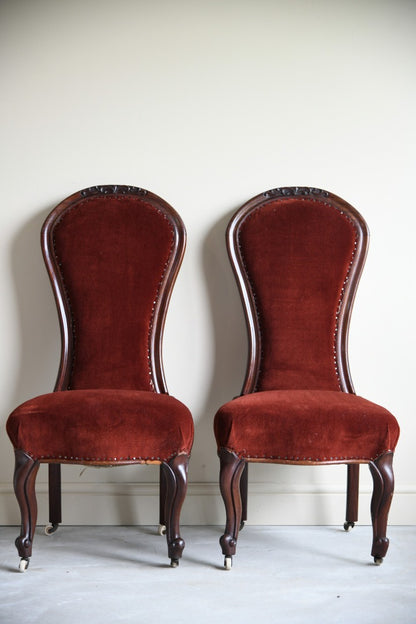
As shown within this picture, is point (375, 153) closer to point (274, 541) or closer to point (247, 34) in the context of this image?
point (247, 34)

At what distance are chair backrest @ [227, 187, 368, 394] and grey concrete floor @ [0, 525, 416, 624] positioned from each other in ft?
1.65

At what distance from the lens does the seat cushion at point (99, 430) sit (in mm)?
1696

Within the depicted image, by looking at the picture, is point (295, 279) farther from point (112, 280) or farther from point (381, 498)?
point (381, 498)

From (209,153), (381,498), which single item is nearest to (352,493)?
(381,498)

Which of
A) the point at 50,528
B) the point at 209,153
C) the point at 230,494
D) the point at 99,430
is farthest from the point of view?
the point at 209,153

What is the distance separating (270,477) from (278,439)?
585 mm

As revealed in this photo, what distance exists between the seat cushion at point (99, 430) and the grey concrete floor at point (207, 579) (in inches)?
12.8

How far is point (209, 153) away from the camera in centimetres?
225

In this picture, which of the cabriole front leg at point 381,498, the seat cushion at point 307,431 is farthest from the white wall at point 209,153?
the seat cushion at point 307,431

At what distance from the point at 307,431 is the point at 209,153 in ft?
3.47

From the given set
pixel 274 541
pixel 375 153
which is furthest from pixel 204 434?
pixel 375 153

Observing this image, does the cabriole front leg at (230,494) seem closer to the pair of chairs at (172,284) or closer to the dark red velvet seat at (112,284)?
the pair of chairs at (172,284)

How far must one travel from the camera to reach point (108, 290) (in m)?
2.09

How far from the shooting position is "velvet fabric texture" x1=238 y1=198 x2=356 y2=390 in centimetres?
208
